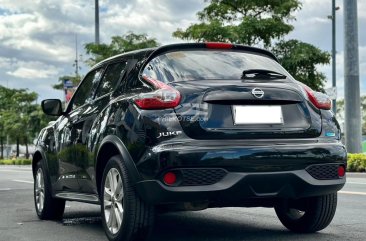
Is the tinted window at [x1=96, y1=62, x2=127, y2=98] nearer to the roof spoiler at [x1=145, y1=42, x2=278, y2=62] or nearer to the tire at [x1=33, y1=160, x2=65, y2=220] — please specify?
the roof spoiler at [x1=145, y1=42, x2=278, y2=62]

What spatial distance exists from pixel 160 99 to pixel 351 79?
14.5 meters

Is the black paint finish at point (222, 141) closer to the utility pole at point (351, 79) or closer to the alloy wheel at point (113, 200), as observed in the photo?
the alloy wheel at point (113, 200)

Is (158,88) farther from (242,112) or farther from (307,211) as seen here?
(307,211)

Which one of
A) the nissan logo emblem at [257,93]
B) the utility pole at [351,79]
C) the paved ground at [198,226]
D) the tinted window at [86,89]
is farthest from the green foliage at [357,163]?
the nissan logo emblem at [257,93]

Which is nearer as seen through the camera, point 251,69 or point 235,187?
point 235,187

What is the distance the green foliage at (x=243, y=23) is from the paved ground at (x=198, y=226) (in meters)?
16.0

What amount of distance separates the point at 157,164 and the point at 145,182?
0.56 ft

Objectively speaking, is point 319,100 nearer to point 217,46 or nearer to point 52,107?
point 217,46

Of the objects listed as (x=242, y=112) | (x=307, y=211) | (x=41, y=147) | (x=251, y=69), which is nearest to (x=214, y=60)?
(x=251, y=69)

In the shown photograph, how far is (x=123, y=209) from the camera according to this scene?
14.6 feet

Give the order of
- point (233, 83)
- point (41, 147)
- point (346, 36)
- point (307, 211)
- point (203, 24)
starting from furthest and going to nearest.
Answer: point (203, 24)
point (346, 36)
point (41, 147)
point (307, 211)
point (233, 83)

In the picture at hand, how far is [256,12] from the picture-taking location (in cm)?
2511

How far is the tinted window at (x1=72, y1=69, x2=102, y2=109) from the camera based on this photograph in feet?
19.8

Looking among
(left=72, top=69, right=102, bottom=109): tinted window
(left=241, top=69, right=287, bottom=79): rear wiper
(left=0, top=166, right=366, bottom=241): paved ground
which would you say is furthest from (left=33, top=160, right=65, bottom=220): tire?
(left=241, top=69, right=287, bottom=79): rear wiper
